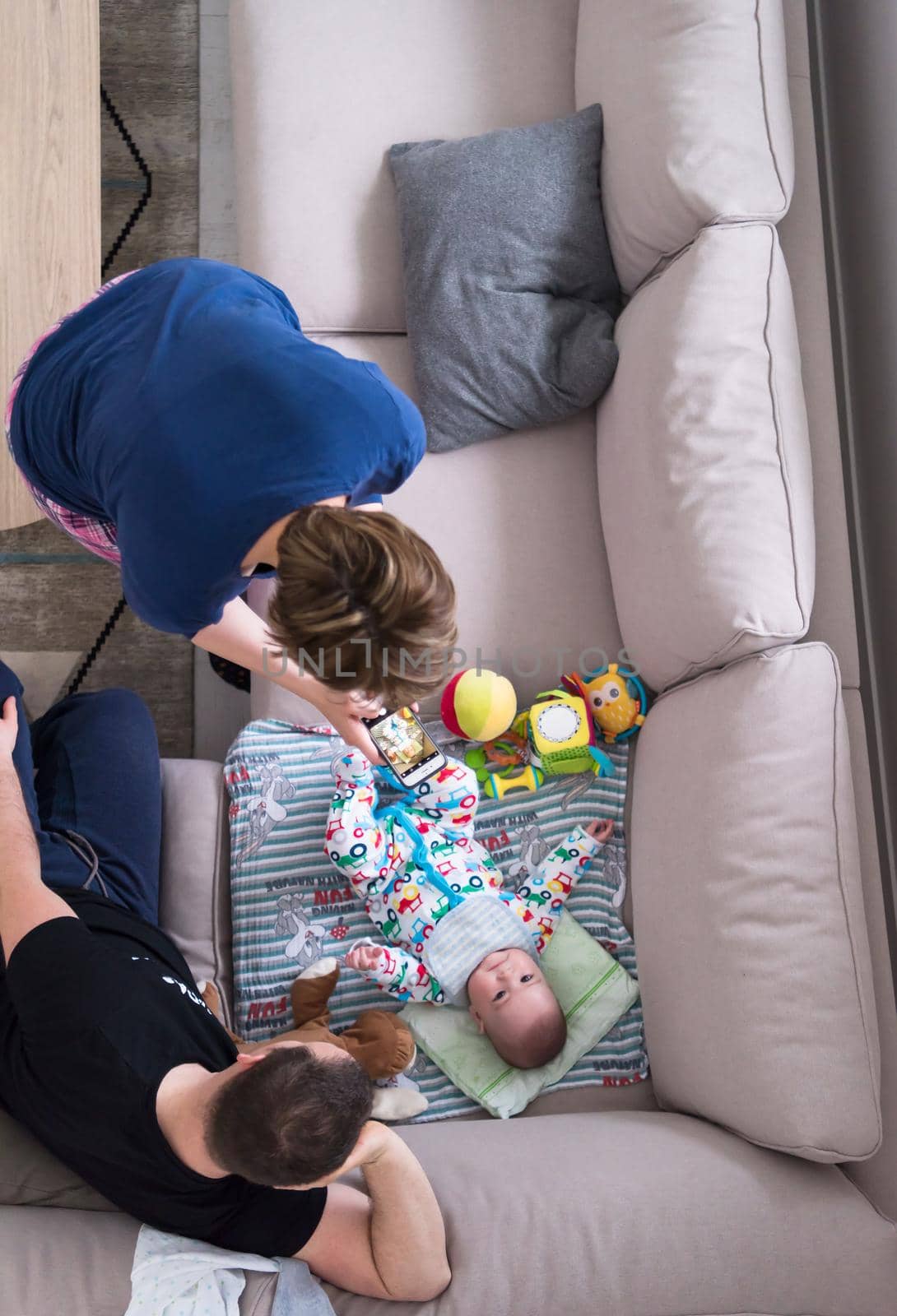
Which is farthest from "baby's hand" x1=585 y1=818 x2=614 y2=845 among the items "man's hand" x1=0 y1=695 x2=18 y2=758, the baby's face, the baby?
"man's hand" x1=0 y1=695 x2=18 y2=758

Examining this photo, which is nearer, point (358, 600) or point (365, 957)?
point (358, 600)

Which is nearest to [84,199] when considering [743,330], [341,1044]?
[743,330]

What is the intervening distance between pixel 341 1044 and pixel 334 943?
0.21m

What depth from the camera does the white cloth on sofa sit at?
124cm

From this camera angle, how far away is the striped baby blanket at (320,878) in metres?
1.71

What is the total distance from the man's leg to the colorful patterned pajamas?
0.32 meters

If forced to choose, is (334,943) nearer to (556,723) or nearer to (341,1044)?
(341,1044)

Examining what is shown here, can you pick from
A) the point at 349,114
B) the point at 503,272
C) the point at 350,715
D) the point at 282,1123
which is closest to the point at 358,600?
the point at 350,715

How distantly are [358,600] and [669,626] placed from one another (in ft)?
2.88

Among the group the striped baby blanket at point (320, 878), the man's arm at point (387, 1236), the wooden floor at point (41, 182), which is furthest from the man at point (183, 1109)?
the wooden floor at point (41, 182)

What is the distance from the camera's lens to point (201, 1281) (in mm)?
1268

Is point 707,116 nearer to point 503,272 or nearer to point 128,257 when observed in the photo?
point 503,272

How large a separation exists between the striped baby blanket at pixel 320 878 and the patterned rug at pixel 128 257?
1.47ft

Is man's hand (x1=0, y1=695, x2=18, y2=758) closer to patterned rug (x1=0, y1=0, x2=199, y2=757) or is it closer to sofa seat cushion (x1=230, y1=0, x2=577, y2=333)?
patterned rug (x1=0, y1=0, x2=199, y2=757)
